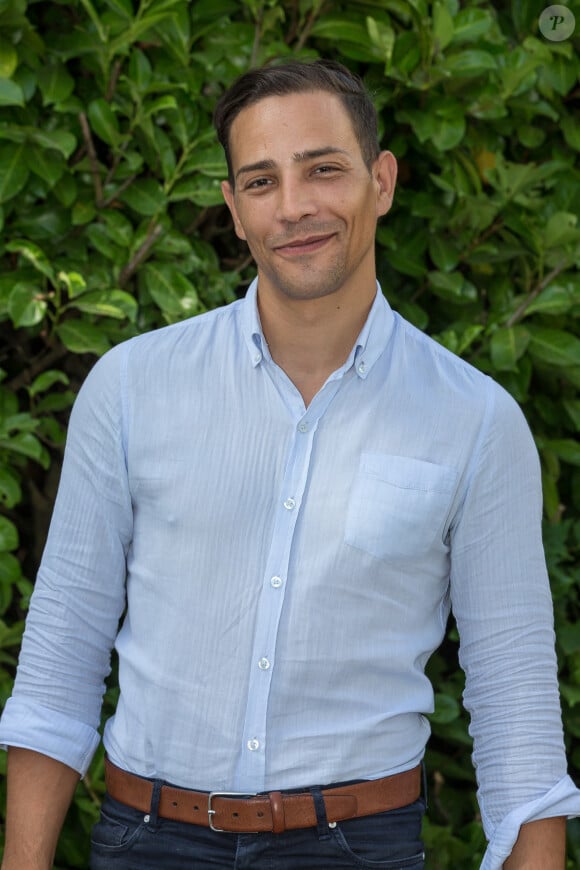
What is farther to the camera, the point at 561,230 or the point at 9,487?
the point at 561,230

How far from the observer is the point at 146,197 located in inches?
93.2

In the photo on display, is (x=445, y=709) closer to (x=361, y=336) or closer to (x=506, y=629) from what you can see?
(x=506, y=629)

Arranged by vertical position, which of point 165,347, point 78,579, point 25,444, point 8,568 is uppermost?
point 165,347

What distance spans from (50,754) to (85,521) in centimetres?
35

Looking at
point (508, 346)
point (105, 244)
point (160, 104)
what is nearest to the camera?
point (160, 104)

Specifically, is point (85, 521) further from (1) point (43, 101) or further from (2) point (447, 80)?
(2) point (447, 80)

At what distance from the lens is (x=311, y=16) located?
A: 8.04 feet

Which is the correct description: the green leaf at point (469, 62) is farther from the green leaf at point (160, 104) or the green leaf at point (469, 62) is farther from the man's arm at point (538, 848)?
the man's arm at point (538, 848)

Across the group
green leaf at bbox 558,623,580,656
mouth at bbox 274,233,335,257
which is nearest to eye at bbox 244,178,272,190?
mouth at bbox 274,233,335,257

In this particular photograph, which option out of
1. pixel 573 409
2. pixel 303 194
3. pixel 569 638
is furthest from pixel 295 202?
pixel 569 638

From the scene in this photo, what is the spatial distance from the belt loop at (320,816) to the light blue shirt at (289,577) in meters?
0.03

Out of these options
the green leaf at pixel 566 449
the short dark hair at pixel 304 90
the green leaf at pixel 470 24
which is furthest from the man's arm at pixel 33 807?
the green leaf at pixel 470 24

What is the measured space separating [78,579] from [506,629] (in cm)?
65

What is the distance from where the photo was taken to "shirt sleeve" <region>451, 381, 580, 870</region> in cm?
182
